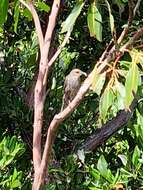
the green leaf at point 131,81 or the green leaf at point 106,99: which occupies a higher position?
the green leaf at point 131,81

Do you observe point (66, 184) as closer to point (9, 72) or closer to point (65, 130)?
point (65, 130)

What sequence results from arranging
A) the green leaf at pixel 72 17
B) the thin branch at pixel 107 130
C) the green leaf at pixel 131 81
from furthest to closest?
the thin branch at pixel 107 130 → the green leaf at pixel 72 17 → the green leaf at pixel 131 81

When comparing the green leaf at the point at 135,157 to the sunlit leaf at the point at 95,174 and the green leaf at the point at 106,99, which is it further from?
the green leaf at the point at 106,99

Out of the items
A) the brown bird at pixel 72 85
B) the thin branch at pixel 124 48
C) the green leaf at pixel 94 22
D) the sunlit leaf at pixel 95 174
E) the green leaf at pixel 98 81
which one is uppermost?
the green leaf at pixel 94 22

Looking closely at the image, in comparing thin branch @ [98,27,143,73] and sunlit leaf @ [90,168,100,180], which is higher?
thin branch @ [98,27,143,73]

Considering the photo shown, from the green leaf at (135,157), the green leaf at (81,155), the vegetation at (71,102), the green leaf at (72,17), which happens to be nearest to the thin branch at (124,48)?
the vegetation at (71,102)

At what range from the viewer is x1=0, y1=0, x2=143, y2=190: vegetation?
1248mm

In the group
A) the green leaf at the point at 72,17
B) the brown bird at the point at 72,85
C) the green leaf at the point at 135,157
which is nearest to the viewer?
the green leaf at the point at 72,17

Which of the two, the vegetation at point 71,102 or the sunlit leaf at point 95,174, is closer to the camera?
the vegetation at point 71,102

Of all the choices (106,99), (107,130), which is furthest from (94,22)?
(107,130)

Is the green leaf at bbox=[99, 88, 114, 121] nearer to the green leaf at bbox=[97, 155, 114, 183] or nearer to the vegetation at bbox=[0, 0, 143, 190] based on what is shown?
the vegetation at bbox=[0, 0, 143, 190]

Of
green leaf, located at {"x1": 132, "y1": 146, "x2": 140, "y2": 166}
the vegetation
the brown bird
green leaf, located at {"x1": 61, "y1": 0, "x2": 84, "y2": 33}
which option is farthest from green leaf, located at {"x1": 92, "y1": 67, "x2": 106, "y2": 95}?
the brown bird

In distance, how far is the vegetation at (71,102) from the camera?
4.09ft

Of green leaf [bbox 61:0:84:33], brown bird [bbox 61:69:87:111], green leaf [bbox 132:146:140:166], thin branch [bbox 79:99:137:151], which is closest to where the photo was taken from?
green leaf [bbox 61:0:84:33]
